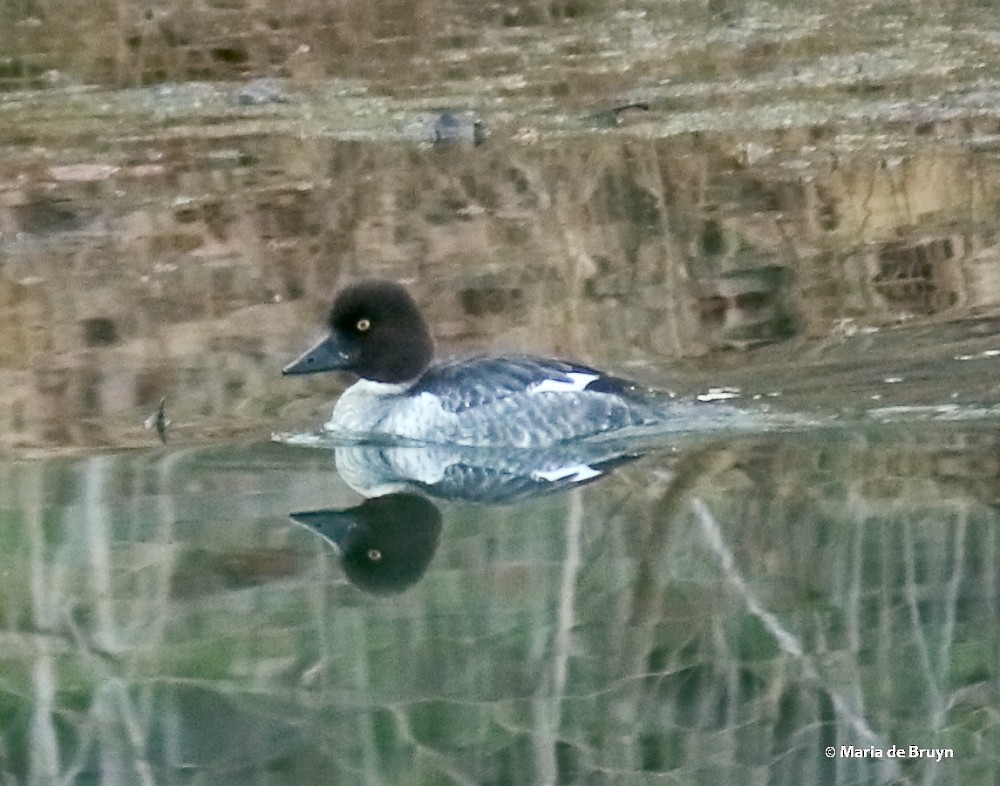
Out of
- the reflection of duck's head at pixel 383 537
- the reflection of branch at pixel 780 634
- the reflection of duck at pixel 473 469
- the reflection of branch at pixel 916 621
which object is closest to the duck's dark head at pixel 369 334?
the reflection of duck at pixel 473 469

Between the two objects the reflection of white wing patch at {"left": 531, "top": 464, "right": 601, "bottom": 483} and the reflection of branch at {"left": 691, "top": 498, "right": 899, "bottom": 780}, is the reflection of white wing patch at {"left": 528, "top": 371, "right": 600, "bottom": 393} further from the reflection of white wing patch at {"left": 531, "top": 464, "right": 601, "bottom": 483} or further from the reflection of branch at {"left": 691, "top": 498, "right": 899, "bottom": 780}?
the reflection of branch at {"left": 691, "top": 498, "right": 899, "bottom": 780}

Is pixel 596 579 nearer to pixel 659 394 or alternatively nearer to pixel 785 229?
pixel 659 394

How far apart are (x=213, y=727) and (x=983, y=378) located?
417cm

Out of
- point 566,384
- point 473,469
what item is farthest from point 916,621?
point 473,469

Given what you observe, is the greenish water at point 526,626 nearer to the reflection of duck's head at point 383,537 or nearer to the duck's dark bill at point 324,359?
the reflection of duck's head at point 383,537

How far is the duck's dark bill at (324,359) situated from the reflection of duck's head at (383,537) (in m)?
0.73

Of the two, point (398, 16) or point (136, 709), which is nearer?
point (136, 709)

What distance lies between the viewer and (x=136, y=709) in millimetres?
6172

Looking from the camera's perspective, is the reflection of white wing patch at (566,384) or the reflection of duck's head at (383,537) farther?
the reflection of white wing patch at (566,384)

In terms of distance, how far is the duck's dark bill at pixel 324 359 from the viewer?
323 inches

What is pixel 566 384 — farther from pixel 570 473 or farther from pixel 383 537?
pixel 383 537

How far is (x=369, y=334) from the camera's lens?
325 inches

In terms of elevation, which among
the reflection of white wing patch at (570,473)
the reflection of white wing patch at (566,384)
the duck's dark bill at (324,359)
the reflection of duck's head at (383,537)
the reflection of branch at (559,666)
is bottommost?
the reflection of branch at (559,666)

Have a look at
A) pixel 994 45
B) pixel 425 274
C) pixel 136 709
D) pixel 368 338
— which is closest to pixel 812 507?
pixel 368 338
